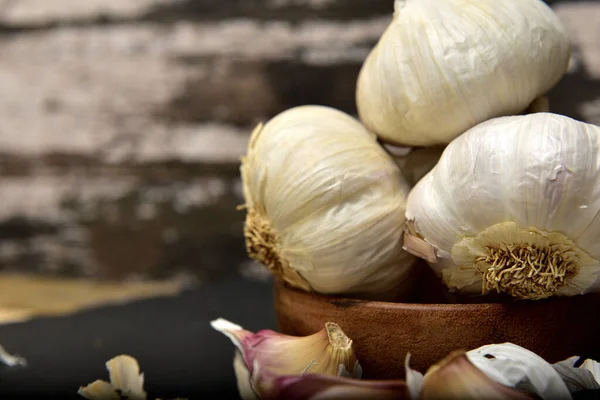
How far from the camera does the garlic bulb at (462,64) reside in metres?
0.46

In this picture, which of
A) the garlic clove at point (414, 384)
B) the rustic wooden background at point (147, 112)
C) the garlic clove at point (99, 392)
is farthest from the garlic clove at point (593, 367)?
the rustic wooden background at point (147, 112)

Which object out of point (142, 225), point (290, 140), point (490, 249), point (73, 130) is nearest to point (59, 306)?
point (142, 225)

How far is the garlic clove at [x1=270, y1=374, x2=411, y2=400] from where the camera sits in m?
0.37

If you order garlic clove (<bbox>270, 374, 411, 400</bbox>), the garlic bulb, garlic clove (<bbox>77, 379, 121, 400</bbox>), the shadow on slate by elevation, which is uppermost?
the garlic bulb

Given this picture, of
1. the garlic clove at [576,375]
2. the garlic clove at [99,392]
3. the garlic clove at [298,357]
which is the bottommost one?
the garlic clove at [99,392]

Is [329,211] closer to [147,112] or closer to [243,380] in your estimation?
[243,380]

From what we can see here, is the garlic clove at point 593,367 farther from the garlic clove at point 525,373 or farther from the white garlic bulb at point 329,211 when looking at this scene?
the white garlic bulb at point 329,211

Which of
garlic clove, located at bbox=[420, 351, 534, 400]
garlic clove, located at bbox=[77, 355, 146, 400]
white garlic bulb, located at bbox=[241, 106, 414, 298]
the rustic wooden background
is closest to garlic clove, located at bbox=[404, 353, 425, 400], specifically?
garlic clove, located at bbox=[420, 351, 534, 400]

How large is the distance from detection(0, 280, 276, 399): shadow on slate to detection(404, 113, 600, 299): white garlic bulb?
22 centimetres

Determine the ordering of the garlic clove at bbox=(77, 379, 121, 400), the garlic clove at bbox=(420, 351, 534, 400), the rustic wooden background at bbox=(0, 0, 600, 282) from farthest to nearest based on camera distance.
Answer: the rustic wooden background at bbox=(0, 0, 600, 282) → the garlic clove at bbox=(77, 379, 121, 400) → the garlic clove at bbox=(420, 351, 534, 400)

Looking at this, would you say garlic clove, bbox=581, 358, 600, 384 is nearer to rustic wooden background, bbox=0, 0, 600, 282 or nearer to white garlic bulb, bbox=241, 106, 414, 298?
white garlic bulb, bbox=241, 106, 414, 298

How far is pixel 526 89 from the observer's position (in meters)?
0.47

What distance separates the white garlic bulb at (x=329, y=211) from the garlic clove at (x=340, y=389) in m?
0.11

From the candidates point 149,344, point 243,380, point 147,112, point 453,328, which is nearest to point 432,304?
point 453,328
